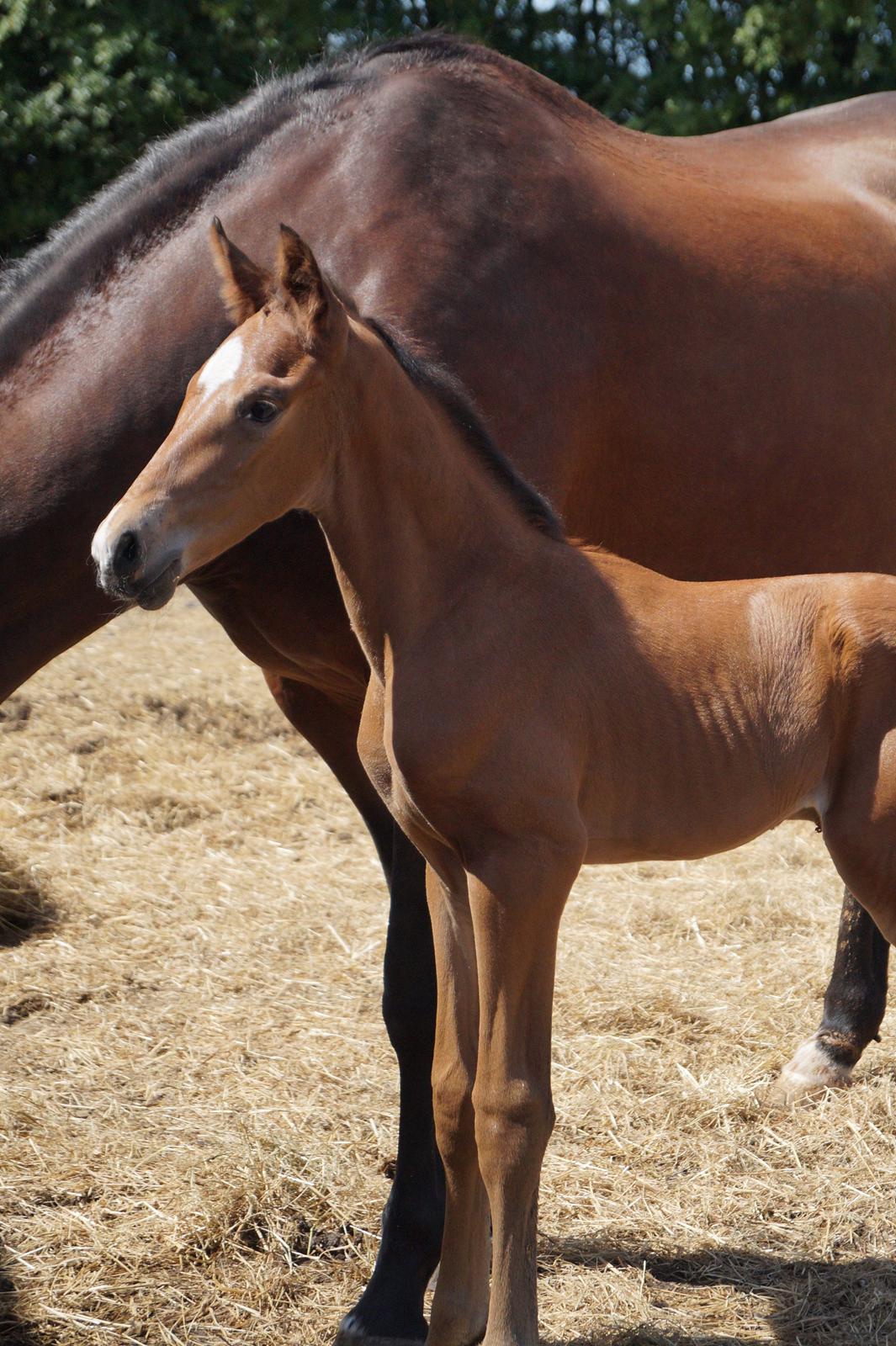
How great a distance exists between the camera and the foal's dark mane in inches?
82.0

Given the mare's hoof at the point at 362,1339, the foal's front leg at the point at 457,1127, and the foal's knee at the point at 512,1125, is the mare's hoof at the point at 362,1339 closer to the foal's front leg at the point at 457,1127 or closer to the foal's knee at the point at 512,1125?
the foal's front leg at the point at 457,1127

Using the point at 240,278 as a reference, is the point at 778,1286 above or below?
below

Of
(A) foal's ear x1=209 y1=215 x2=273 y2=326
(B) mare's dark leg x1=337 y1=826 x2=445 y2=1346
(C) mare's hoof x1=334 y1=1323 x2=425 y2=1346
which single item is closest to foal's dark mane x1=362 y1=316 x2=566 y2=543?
(A) foal's ear x1=209 y1=215 x2=273 y2=326

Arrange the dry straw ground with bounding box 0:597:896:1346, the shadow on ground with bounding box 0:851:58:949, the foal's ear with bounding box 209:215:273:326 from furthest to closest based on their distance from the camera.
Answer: the shadow on ground with bounding box 0:851:58:949 → the dry straw ground with bounding box 0:597:896:1346 → the foal's ear with bounding box 209:215:273:326

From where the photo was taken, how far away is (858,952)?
138 inches

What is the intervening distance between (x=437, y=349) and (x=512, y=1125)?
132 centimetres

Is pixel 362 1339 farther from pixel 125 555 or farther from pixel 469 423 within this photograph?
pixel 469 423

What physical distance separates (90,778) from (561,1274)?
3.39 meters

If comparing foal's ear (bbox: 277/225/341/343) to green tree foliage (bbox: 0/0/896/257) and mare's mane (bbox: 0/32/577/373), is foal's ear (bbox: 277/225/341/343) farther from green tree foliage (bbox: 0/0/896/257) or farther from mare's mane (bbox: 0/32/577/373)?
green tree foliage (bbox: 0/0/896/257)

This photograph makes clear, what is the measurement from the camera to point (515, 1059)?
6.61ft

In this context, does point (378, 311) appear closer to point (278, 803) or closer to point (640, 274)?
point (640, 274)

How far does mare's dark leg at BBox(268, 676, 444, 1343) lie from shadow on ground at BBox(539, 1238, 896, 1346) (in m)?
0.27

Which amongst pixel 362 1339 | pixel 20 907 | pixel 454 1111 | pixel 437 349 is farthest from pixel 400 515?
pixel 20 907

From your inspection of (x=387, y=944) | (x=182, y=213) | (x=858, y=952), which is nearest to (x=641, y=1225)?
(x=387, y=944)
